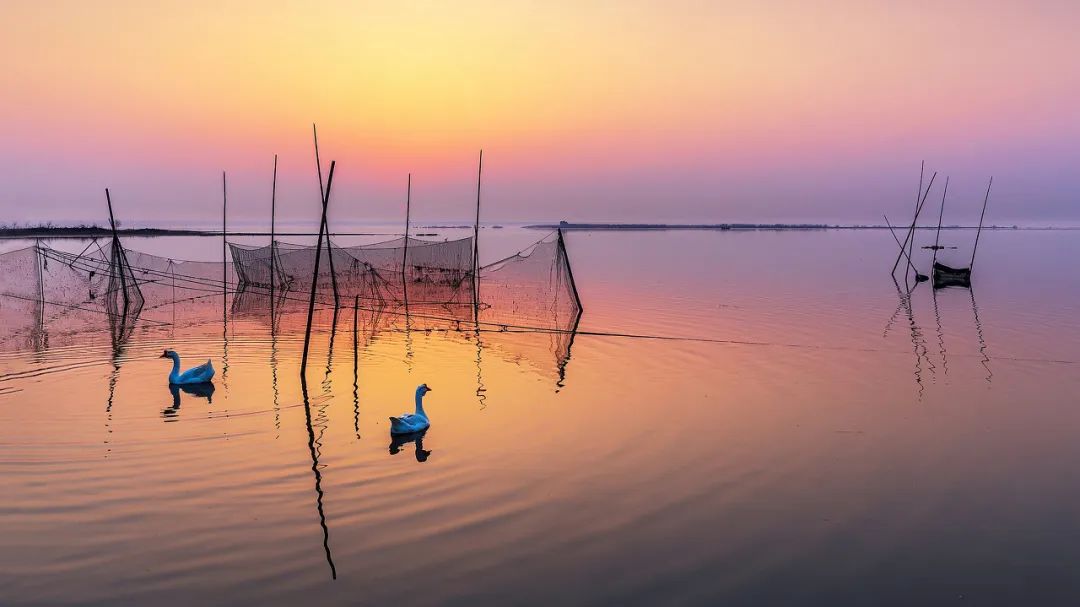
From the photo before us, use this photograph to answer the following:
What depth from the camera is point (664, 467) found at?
8.98 metres

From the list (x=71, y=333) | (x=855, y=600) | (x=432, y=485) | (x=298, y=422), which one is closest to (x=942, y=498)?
(x=855, y=600)

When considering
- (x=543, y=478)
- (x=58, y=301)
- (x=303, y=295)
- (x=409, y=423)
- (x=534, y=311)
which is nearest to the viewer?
(x=543, y=478)

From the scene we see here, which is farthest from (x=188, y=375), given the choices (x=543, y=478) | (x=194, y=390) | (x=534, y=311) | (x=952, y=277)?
(x=952, y=277)

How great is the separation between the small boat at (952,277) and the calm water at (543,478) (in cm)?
2111

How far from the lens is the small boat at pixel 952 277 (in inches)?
1455

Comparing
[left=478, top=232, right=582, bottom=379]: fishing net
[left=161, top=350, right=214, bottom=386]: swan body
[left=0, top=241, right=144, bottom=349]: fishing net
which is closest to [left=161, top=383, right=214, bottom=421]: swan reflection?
[left=161, top=350, right=214, bottom=386]: swan body

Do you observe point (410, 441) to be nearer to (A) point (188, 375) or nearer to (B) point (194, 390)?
(B) point (194, 390)

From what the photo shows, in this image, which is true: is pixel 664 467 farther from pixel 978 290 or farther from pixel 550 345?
pixel 978 290

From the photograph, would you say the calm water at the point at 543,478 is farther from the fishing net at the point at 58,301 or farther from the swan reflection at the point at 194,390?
the fishing net at the point at 58,301

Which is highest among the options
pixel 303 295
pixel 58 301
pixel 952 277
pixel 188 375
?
pixel 952 277

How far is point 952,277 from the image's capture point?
3744cm

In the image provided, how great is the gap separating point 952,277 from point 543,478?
35528 millimetres

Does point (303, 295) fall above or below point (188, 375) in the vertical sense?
below

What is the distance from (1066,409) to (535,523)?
9.62 metres
